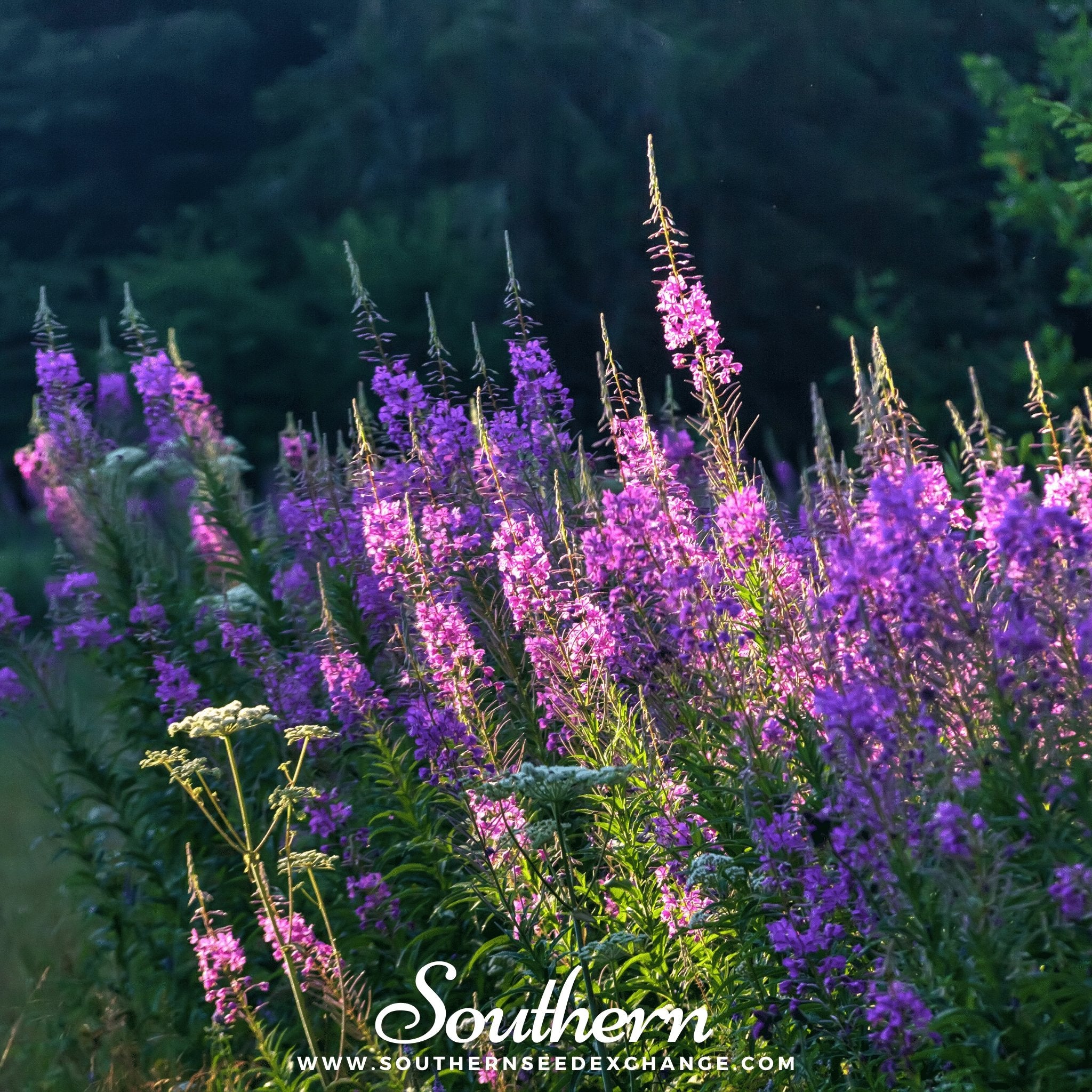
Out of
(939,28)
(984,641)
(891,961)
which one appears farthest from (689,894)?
(939,28)

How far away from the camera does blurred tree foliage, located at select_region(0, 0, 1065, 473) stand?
1808 centimetres

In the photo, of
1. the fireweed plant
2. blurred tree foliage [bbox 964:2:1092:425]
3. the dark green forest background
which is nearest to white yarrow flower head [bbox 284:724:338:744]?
the fireweed plant

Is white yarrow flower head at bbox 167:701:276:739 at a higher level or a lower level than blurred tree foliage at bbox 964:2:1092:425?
higher

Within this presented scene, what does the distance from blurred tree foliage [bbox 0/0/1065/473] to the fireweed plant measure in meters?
11.8

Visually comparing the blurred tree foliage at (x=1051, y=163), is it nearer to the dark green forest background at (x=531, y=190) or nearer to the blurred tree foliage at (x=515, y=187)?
the dark green forest background at (x=531, y=190)

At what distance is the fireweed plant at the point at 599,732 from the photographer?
117 inches

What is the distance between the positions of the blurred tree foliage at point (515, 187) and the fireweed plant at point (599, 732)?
11793 millimetres

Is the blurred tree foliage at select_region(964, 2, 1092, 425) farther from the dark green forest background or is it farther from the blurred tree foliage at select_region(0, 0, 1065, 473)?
the blurred tree foliage at select_region(0, 0, 1065, 473)

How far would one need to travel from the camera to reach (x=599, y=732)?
4066mm

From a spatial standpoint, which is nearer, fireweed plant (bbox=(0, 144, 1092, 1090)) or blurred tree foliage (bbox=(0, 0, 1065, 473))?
fireweed plant (bbox=(0, 144, 1092, 1090))

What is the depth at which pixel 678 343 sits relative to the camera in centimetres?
405

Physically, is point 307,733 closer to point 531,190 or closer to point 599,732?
point 599,732

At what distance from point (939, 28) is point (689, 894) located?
18.2 m

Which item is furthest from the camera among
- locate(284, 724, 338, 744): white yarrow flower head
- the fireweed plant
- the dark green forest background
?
the dark green forest background
